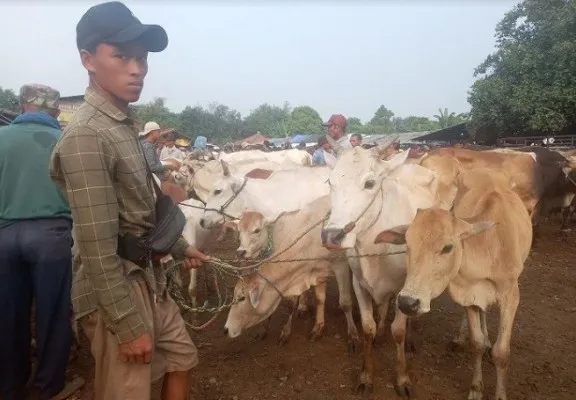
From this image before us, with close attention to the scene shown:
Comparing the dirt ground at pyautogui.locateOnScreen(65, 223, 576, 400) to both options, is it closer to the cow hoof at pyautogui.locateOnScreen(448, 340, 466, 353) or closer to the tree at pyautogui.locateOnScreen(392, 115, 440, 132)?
the cow hoof at pyautogui.locateOnScreen(448, 340, 466, 353)

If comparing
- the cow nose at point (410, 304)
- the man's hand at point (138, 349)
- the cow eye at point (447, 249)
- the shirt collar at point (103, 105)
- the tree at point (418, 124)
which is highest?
the shirt collar at point (103, 105)

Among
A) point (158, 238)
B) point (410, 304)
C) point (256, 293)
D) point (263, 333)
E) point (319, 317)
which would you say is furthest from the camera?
point (263, 333)

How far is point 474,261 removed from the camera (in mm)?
3633

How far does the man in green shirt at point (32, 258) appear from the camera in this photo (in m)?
3.46

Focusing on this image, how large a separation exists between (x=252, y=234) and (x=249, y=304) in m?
0.97

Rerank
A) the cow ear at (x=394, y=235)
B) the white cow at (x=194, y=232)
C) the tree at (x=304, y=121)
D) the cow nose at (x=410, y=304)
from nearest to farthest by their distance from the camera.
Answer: the cow nose at (x=410, y=304) < the cow ear at (x=394, y=235) < the white cow at (x=194, y=232) < the tree at (x=304, y=121)

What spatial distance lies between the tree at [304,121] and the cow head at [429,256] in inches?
2678

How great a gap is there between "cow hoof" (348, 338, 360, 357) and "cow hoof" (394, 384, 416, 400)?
86 cm

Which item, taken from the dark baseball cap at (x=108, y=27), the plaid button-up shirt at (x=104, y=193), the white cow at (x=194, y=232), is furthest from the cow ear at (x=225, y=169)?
the dark baseball cap at (x=108, y=27)

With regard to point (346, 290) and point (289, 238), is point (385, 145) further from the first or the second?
point (346, 290)

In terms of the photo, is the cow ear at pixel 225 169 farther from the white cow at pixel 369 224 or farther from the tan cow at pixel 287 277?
→ the white cow at pixel 369 224

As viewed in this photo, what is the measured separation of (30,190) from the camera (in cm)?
348

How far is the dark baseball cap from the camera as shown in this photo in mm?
2035

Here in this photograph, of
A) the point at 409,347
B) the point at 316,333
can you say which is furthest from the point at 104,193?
the point at 409,347
